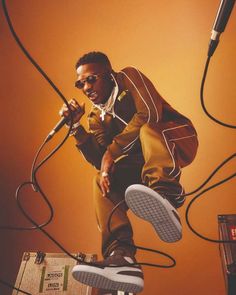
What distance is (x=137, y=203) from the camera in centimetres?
120

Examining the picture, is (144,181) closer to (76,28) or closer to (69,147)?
(69,147)

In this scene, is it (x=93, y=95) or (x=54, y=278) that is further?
(x=93, y=95)

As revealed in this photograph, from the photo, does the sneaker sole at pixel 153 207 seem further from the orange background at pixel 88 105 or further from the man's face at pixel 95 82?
the man's face at pixel 95 82

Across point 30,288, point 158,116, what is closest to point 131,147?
point 158,116

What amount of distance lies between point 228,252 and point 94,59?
108cm

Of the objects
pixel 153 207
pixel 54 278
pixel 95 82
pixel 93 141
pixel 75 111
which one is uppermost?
pixel 95 82

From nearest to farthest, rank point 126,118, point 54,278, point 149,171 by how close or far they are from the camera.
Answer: point 149,171 → point 54,278 → point 126,118

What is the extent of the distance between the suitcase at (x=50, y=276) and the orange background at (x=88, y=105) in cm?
8

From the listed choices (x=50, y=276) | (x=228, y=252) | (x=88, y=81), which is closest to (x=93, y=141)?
(x=88, y=81)

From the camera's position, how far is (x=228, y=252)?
1.14 meters

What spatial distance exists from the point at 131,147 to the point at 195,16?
2.32 feet

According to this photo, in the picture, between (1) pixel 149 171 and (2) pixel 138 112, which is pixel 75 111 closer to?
(2) pixel 138 112

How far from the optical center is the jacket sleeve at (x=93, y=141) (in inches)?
65.2

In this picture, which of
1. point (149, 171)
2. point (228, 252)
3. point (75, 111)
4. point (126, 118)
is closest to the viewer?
point (228, 252)
